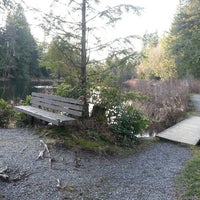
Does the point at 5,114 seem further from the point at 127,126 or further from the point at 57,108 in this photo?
the point at 127,126

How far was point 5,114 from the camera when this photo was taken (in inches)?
273

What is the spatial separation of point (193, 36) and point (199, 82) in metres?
5.67


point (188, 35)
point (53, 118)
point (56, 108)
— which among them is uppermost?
point (188, 35)

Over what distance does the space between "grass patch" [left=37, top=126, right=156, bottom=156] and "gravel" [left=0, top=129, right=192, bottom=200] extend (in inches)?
7.7

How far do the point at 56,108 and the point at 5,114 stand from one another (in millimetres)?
1762

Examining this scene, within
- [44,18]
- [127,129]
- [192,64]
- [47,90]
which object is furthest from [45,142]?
[192,64]

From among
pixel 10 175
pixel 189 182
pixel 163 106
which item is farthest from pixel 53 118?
pixel 163 106

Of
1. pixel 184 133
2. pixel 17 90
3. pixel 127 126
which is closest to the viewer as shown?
pixel 127 126

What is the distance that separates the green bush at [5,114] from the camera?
22.5ft

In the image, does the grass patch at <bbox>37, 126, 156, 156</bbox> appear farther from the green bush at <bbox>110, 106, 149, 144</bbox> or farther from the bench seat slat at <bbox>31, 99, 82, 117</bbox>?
the bench seat slat at <bbox>31, 99, 82, 117</bbox>

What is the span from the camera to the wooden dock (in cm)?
628

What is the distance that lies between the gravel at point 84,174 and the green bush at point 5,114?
1.59 meters

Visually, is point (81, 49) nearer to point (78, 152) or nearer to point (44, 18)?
point (44, 18)

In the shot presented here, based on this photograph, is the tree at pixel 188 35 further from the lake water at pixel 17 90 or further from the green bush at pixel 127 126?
the green bush at pixel 127 126
